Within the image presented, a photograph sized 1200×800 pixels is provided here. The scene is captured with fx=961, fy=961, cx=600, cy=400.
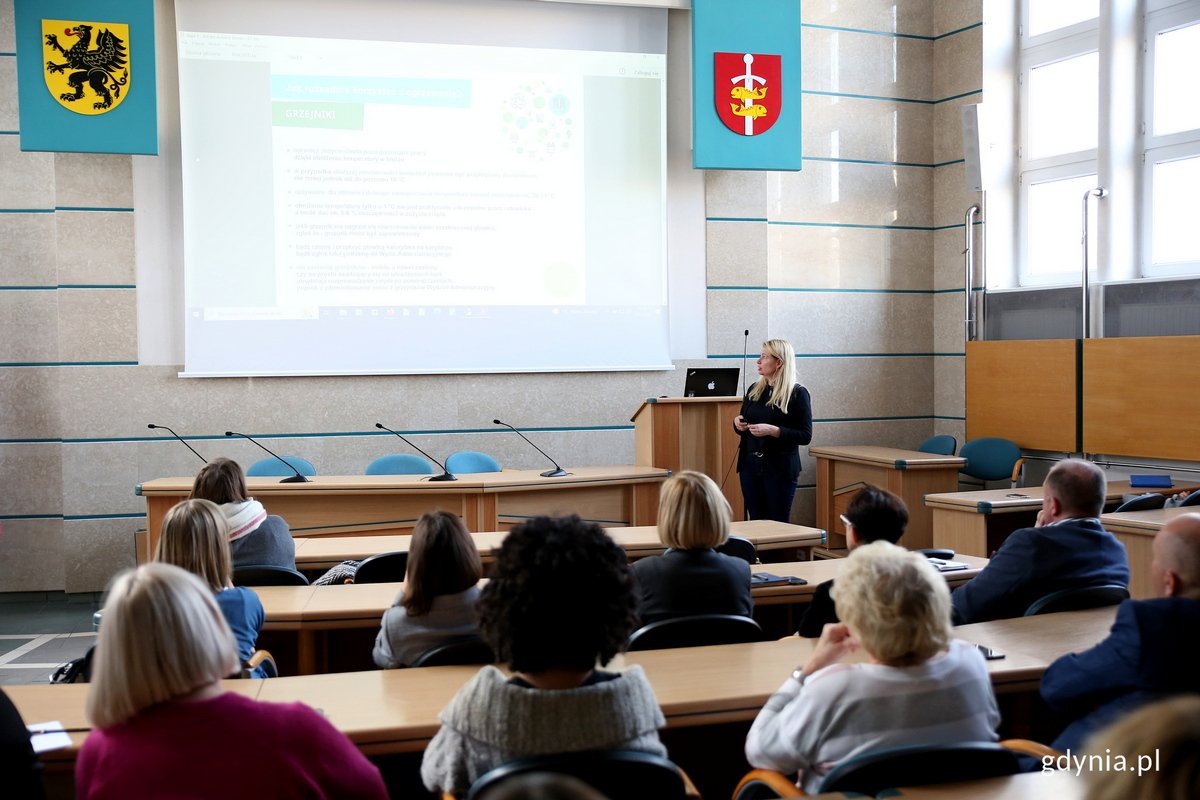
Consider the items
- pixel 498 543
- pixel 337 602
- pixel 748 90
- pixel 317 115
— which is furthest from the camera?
pixel 748 90

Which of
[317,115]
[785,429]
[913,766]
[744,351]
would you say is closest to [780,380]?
[785,429]

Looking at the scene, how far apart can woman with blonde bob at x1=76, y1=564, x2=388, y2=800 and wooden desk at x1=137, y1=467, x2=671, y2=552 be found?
3.88 m

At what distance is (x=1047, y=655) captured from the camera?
2523 mm

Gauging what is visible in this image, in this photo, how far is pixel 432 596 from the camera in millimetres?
2619

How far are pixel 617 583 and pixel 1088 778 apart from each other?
3.15ft

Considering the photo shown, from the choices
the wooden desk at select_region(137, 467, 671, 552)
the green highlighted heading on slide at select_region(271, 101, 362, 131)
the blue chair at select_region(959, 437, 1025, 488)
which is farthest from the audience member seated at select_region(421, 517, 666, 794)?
the blue chair at select_region(959, 437, 1025, 488)

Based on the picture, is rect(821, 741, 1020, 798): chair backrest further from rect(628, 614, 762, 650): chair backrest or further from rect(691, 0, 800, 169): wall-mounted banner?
rect(691, 0, 800, 169): wall-mounted banner

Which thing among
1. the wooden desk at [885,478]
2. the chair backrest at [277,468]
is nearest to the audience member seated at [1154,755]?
the chair backrest at [277,468]

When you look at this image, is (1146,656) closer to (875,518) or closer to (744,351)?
(875,518)

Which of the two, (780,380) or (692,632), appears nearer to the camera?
(692,632)

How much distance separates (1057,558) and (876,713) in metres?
1.43

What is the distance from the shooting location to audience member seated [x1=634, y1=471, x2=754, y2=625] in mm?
2877

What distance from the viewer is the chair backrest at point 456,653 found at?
2.53 metres

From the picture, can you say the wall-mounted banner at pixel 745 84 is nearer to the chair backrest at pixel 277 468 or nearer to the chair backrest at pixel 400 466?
the chair backrest at pixel 400 466
